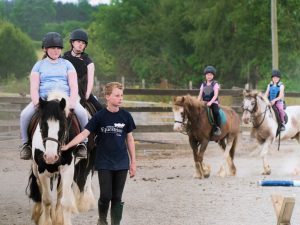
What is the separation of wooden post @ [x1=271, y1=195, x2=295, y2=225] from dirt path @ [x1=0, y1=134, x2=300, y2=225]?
0.97 m

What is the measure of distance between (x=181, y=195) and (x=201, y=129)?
409 centimetres

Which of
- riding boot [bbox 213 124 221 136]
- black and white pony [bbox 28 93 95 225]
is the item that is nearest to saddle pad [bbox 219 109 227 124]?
riding boot [bbox 213 124 221 136]

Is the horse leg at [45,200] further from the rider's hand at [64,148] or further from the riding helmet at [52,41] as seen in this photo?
the riding helmet at [52,41]

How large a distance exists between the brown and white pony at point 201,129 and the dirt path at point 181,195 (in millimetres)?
314

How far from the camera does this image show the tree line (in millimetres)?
54188

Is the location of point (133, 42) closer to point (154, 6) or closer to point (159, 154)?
point (154, 6)

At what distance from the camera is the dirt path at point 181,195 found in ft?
33.8

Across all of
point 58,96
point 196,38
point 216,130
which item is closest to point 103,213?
point 58,96

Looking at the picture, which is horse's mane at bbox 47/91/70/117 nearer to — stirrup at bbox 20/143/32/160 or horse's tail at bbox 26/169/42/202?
stirrup at bbox 20/143/32/160

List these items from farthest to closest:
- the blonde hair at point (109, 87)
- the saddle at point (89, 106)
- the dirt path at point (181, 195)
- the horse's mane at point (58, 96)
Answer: the saddle at point (89, 106)
the dirt path at point (181, 195)
the horse's mane at point (58, 96)
the blonde hair at point (109, 87)

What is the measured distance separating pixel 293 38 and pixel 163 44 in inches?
1273

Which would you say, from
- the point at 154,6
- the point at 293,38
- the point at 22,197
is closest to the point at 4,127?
the point at 22,197

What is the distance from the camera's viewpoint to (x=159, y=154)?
22.6 metres

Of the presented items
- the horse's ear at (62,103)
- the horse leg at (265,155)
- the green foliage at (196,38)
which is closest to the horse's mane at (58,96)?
the horse's ear at (62,103)
